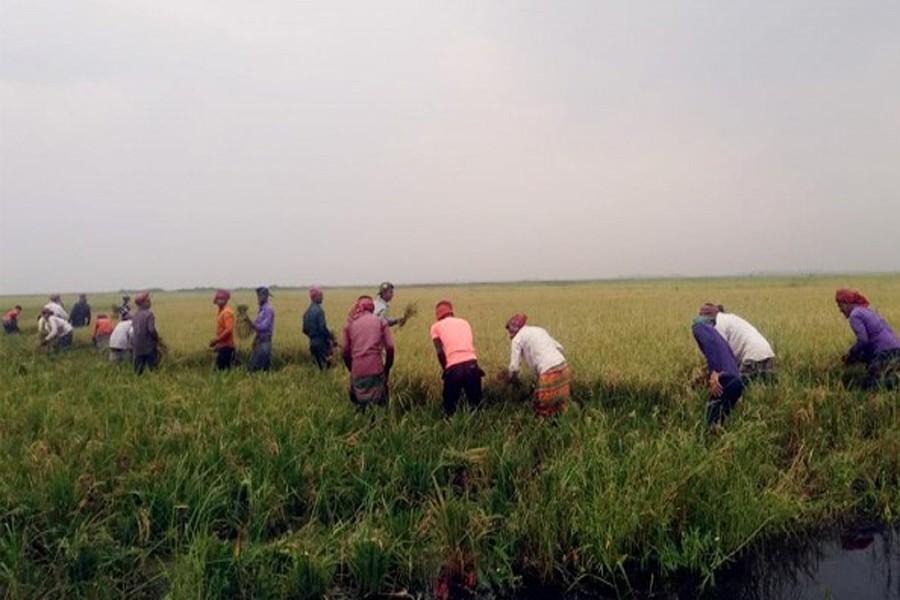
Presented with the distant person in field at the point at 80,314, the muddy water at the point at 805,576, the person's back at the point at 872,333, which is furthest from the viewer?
the distant person in field at the point at 80,314

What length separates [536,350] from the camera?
638cm

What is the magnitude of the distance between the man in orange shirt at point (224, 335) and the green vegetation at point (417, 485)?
228 centimetres

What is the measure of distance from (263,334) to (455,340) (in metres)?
4.66

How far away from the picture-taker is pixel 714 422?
6.11m

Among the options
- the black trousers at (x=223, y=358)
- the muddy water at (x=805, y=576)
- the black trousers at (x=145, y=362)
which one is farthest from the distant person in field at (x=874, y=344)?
the black trousers at (x=145, y=362)

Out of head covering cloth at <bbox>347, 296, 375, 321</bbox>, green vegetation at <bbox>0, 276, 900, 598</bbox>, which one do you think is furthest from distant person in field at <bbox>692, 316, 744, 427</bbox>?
head covering cloth at <bbox>347, 296, 375, 321</bbox>

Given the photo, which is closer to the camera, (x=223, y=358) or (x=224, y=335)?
(x=224, y=335)

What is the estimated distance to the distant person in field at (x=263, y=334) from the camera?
994cm

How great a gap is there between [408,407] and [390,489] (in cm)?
219

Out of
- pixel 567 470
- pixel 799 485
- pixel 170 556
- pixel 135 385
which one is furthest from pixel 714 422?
pixel 135 385

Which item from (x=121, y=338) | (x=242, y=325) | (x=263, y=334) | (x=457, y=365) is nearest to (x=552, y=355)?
Answer: (x=457, y=365)

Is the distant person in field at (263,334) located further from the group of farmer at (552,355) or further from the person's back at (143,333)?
the group of farmer at (552,355)

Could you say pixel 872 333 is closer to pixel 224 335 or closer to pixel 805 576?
pixel 805 576

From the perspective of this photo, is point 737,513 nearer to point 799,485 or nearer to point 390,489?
point 799,485
